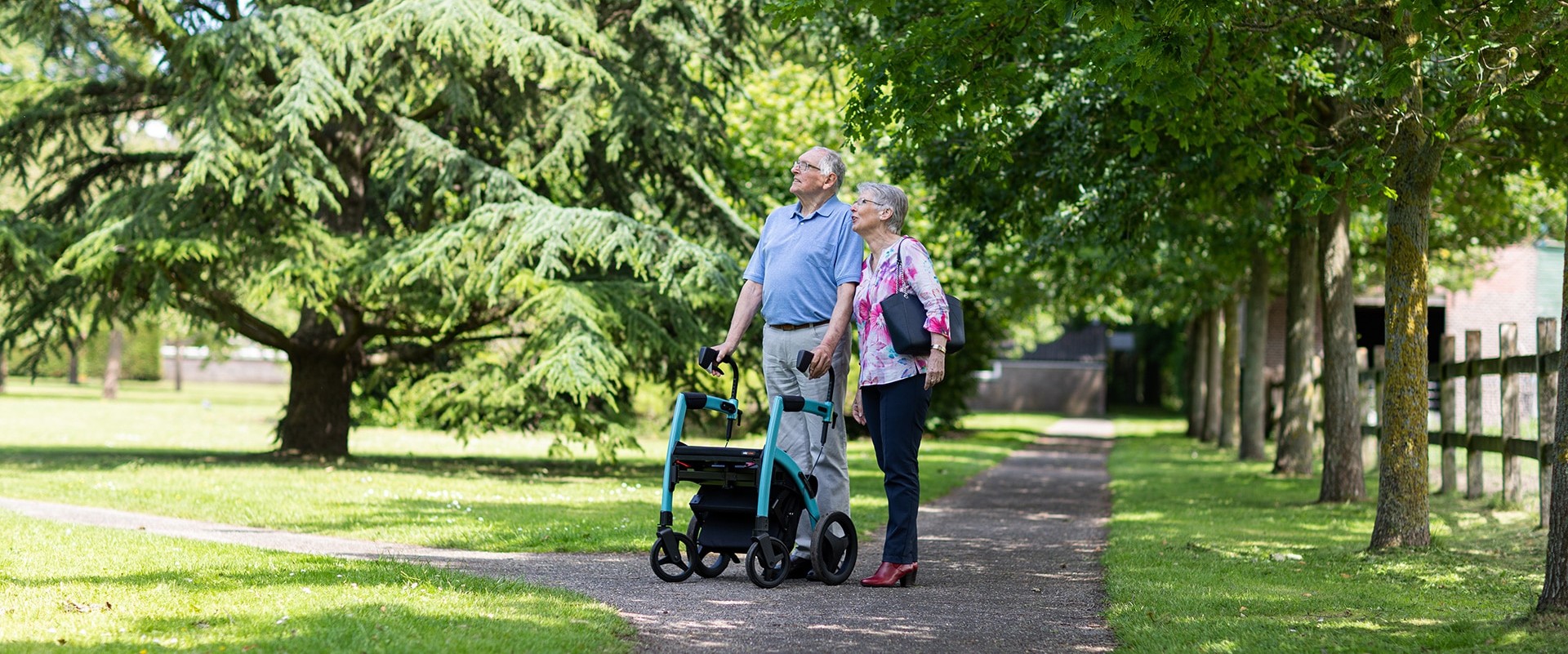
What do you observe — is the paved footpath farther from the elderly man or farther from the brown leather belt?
the brown leather belt

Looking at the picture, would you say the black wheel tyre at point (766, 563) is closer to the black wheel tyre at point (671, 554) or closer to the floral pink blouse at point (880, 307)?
the black wheel tyre at point (671, 554)

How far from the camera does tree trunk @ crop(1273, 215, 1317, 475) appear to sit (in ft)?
50.1

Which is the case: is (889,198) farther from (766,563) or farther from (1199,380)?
(1199,380)

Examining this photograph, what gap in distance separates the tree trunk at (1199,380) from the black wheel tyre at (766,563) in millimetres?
23218

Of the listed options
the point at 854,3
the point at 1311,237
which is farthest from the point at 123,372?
the point at 854,3

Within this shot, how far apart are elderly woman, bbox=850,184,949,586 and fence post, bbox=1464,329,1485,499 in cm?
734

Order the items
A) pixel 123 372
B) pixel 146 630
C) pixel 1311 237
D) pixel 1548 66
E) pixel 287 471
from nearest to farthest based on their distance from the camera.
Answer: pixel 146 630 → pixel 1548 66 → pixel 287 471 → pixel 1311 237 → pixel 123 372

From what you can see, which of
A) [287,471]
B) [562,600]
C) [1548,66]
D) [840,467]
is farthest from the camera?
[287,471]

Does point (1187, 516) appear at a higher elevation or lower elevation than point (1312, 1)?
lower

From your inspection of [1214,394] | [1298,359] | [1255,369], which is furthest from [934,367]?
[1214,394]

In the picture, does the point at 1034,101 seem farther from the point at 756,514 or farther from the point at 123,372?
the point at 123,372

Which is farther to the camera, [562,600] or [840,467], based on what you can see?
[840,467]

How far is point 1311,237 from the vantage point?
15.1 metres

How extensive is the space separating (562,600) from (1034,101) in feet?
22.9
